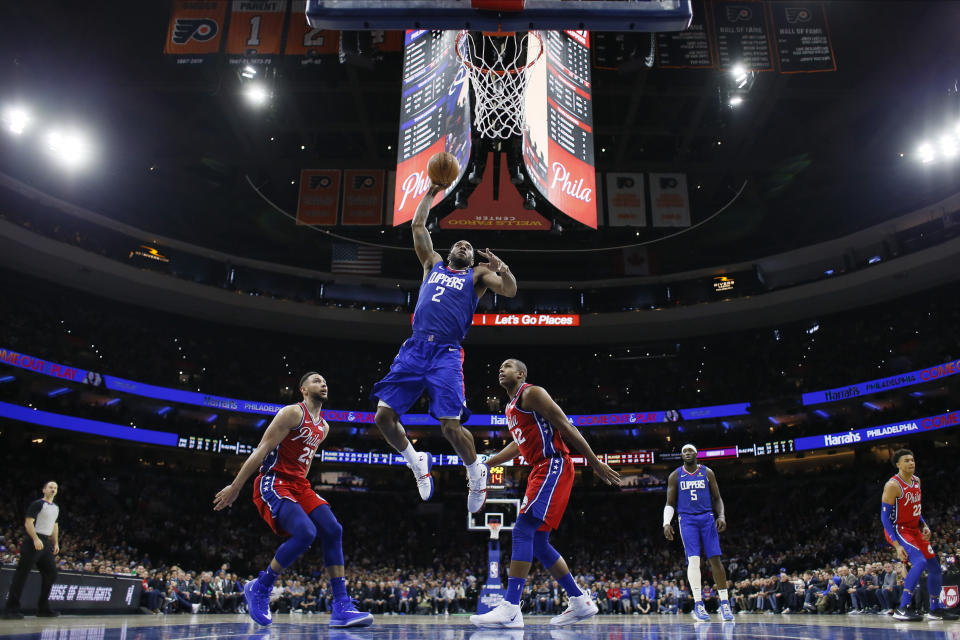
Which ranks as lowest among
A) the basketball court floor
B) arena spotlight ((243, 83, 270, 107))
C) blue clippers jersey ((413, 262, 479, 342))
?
the basketball court floor

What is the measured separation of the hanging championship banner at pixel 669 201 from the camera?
1728 centimetres

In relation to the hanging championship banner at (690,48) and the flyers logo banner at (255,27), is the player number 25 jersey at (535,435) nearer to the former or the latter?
the hanging championship banner at (690,48)

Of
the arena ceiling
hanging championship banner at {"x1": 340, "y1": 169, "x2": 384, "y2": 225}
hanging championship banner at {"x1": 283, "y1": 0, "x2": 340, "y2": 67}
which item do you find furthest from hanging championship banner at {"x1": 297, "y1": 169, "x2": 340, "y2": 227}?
hanging championship banner at {"x1": 283, "y1": 0, "x2": 340, "y2": 67}

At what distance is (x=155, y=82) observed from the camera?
17203mm

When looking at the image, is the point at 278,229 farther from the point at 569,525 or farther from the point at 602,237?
the point at 569,525

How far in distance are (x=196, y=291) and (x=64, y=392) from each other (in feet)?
19.7

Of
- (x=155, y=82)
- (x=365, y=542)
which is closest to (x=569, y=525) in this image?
(x=365, y=542)

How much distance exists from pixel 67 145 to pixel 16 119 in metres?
1.45

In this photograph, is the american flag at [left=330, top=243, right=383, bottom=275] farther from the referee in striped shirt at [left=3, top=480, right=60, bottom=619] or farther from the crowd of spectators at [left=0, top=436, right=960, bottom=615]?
the referee in striped shirt at [left=3, top=480, right=60, bottom=619]

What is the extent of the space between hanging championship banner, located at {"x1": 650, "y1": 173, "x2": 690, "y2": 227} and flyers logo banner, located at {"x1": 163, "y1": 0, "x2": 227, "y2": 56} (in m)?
10.8

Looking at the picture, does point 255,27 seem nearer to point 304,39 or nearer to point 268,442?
point 304,39

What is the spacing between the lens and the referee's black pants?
8.04 meters

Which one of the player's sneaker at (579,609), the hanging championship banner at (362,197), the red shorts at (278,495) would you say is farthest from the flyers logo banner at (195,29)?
the player's sneaker at (579,609)

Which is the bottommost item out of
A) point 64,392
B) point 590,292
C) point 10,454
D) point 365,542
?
point 365,542
